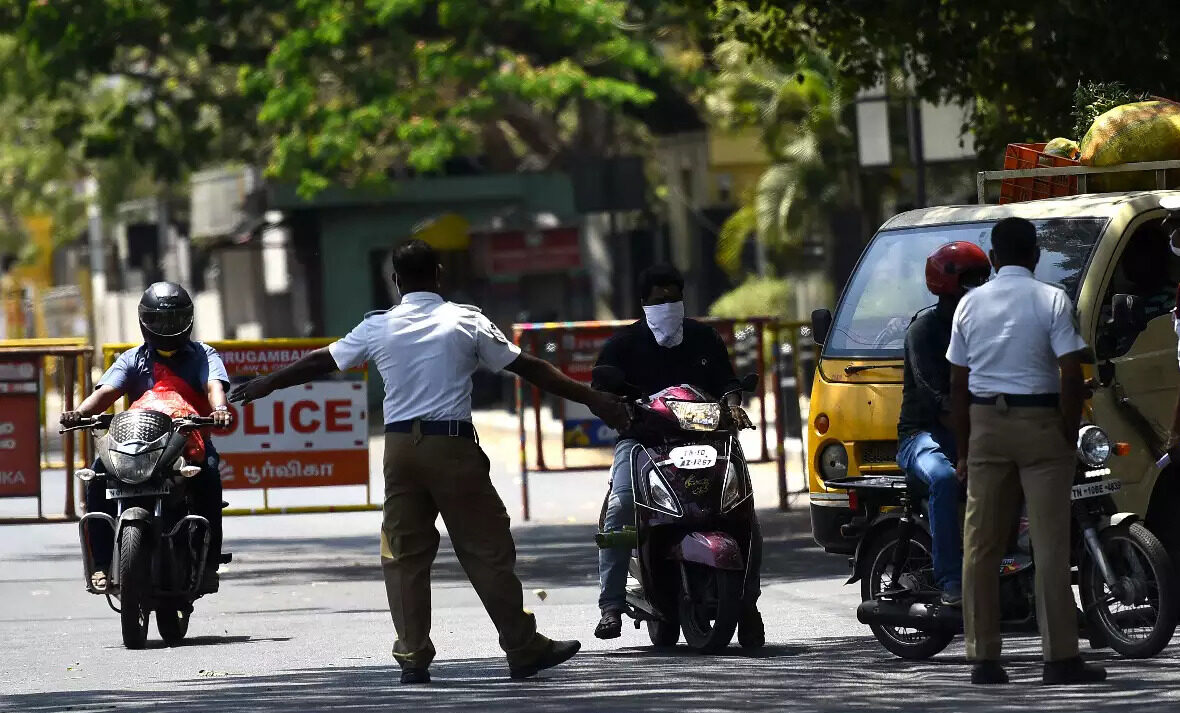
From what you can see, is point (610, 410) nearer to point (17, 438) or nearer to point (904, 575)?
point (904, 575)

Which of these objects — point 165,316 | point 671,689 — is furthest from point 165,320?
point 671,689

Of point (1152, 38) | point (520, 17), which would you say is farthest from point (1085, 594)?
point (520, 17)

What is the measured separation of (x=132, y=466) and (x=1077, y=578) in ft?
14.5

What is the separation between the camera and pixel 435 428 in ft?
30.5

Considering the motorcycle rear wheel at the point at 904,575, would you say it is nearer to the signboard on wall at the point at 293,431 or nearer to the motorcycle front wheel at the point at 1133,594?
the motorcycle front wheel at the point at 1133,594

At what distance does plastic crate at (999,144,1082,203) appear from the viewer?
488 inches

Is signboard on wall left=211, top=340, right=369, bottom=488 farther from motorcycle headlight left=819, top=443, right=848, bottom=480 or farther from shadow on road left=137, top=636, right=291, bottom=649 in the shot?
motorcycle headlight left=819, top=443, right=848, bottom=480

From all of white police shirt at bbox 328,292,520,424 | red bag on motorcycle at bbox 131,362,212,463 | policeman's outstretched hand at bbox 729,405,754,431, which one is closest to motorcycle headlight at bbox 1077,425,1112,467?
policeman's outstretched hand at bbox 729,405,754,431

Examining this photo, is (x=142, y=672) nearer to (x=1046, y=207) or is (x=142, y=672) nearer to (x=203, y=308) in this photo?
(x=1046, y=207)

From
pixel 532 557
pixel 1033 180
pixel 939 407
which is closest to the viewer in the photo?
pixel 939 407

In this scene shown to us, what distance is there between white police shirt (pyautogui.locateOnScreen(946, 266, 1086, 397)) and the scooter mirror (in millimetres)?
1837

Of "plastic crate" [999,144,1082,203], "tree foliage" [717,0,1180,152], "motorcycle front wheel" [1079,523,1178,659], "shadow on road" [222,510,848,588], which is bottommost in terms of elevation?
"shadow on road" [222,510,848,588]

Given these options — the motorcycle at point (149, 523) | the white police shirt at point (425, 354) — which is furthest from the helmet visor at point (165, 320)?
the white police shirt at point (425, 354)

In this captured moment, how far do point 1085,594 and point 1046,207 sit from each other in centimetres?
268
